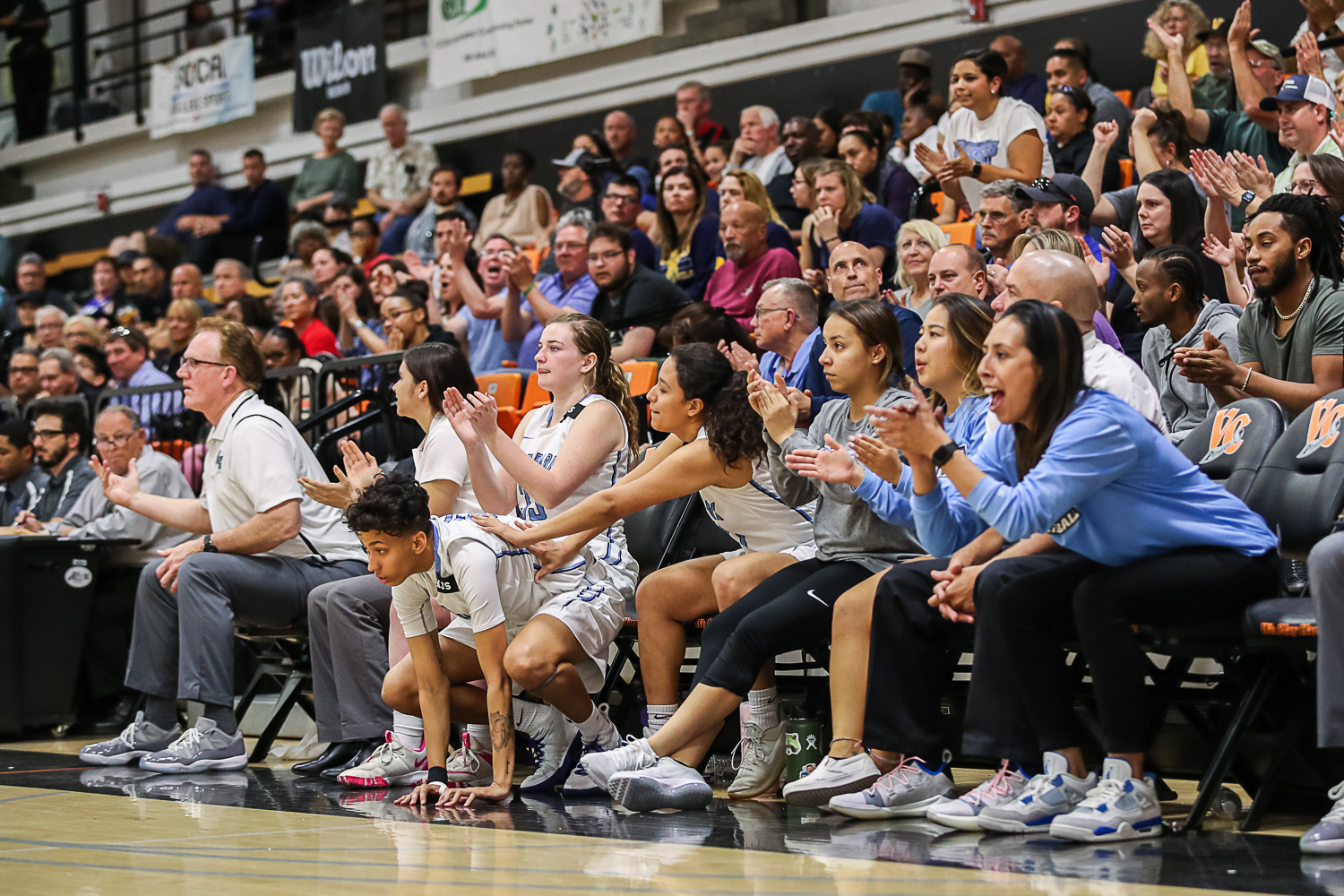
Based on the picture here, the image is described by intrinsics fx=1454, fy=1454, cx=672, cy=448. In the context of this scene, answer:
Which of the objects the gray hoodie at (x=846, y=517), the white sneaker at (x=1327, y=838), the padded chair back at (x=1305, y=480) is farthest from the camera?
the gray hoodie at (x=846, y=517)

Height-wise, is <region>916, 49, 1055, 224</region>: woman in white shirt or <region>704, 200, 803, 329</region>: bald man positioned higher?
<region>916, 49, 1055, 224</region>: woman in white shirt

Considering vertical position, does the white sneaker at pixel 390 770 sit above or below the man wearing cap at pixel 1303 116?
below

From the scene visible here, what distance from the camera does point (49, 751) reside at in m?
5.44

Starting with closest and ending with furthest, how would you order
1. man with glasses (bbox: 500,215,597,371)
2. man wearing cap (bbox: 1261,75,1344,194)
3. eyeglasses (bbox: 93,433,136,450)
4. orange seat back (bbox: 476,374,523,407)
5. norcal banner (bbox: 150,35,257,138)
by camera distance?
man wearing cap (bbox: 1261,75,1344,194), eyeglasses (bbox: 93,433,136,450), orange seat back (bbox: 476,374,523,407), man with glasses (bbox: 500,215,597,371), norcal banner (bbox: 150,35,257,138)

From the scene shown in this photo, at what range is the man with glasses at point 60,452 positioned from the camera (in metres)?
6.59

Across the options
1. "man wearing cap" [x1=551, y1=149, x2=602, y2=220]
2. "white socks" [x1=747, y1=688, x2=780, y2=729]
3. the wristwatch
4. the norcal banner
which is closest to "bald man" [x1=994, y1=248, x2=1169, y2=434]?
the wristwatch

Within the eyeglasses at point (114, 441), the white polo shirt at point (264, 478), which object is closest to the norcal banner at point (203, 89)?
the eyeglasses at point (114, 441)

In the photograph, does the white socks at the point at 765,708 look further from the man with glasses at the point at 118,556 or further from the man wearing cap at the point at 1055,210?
the man with glasses at the point at 118,556

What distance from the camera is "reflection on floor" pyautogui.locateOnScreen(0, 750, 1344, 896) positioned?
269 cm

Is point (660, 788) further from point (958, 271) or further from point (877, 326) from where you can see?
point (958, 271)

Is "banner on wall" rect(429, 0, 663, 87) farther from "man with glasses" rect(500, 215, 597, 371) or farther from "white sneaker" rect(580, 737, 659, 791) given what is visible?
"white sneaker" rect(580, 737, 659, 791)

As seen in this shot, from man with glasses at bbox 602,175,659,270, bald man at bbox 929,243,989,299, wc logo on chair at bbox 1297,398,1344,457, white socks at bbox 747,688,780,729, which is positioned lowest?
white socks at bbox 747,688,780,729

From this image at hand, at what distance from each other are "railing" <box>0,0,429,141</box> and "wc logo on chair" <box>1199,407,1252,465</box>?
11.4m

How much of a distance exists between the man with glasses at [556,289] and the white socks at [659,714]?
10.2 feet
